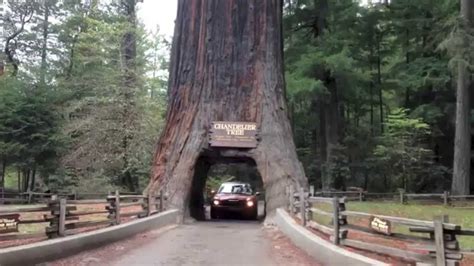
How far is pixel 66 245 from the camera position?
10578 mm

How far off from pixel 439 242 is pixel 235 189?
677 inches

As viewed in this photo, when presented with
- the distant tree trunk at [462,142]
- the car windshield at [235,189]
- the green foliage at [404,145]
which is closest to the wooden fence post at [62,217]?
the car windshield at [235,189]

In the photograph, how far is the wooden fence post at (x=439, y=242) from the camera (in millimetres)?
7016

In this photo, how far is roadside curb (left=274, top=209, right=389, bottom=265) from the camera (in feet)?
28.2

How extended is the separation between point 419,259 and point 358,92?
31.3m

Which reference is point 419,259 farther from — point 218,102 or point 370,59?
point 370,59

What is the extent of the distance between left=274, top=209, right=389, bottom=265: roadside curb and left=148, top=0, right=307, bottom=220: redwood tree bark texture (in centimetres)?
563

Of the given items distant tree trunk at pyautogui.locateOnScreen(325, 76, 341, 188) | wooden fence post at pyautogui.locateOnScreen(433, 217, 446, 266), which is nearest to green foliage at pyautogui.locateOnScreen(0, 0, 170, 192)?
distant tree trunk at pyautogui.locateOnScreen(325, 76, 341, 188)

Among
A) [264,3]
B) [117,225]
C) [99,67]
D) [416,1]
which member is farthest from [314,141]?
[117,225]

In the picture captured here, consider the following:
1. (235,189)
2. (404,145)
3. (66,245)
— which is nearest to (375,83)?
(404,145)

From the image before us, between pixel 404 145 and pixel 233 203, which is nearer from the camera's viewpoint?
pixel 233 203

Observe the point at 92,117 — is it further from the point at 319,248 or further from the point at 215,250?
the point at 319,248

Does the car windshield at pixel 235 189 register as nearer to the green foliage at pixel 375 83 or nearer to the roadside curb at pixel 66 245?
the green foliage at pixel 375 83

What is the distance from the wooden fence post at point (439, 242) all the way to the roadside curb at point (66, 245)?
6047mm
